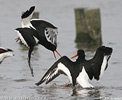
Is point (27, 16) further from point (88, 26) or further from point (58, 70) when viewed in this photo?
point (88, 26)

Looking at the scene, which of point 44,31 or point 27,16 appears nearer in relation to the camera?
point 27,16

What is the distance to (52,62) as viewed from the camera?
45.7 ft

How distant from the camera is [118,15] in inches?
1104

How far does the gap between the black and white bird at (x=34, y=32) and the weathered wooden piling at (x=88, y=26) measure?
5.23 metres

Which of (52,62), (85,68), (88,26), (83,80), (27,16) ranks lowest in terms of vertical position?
(83,80)

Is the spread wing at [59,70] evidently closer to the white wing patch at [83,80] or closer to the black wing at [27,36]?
the white wing patch at [83,80]

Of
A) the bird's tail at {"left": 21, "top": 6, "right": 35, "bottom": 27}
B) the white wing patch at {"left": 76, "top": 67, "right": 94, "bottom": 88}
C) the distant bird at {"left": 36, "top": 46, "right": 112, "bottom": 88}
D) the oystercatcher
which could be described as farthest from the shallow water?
the bird's tail at {"left": 21, "top": 6, "right": 35, "bottom": 27}

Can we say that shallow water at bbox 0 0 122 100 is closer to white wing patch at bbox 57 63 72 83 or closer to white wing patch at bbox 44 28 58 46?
Result: white wing patch at bbox 57 63 72 83

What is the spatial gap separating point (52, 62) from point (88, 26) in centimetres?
377

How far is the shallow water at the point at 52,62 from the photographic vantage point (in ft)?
31.7

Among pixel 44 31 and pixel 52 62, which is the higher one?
pixel 44 31

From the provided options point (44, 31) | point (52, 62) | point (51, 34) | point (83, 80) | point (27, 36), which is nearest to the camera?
point (83, 80)

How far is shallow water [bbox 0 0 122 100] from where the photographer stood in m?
9.67

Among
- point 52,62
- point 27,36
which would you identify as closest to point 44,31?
point 27,36
